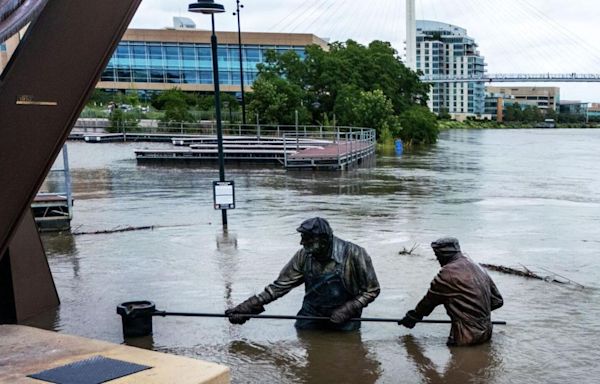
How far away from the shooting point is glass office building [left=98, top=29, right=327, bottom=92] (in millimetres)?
86188

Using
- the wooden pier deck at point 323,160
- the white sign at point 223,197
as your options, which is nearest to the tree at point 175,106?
the wooden pier deck at point 323,160

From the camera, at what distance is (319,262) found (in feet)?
24.2

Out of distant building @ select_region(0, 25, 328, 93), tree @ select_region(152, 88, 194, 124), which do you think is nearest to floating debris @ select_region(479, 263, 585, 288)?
tree @ select_region(152, 88, 194, 124)

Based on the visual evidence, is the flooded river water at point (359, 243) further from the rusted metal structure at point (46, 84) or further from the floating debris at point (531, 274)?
the rusted metal structure at point (46, 84)

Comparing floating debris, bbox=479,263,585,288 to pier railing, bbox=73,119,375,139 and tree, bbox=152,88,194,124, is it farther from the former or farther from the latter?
tree, bbox=152,88,194,124

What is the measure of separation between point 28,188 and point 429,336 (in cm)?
441

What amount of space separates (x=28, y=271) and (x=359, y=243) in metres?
6.41

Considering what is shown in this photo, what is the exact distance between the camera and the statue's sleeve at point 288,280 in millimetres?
7414

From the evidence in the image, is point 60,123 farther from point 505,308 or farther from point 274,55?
point 274,55

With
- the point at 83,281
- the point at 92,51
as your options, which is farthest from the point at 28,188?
the point at 83,281

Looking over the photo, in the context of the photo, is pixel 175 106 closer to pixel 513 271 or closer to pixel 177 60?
pixel 177 60

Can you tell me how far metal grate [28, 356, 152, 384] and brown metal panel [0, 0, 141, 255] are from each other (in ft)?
6.18

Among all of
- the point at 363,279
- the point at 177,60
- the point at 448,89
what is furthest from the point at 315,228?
the point at 448,89

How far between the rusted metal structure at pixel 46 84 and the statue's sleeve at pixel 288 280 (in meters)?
2.60
